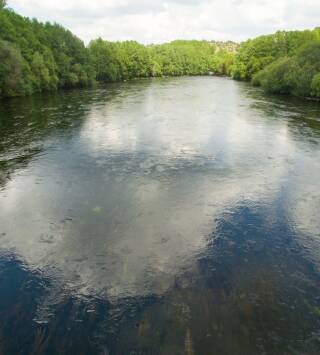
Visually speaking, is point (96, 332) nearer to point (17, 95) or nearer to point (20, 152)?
point (20, 152)

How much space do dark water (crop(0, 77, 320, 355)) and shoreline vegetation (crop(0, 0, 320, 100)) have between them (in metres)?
29.9

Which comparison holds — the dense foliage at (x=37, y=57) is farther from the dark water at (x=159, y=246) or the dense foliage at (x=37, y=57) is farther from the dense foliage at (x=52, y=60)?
the dark water at (x=159, y=246)

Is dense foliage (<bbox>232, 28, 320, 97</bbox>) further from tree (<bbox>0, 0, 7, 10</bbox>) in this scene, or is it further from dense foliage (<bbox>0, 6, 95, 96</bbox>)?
tree (<bbox>0, 0, 7, 10</bbox>)

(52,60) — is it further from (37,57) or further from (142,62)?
(142,62)

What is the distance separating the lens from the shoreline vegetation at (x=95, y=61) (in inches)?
2247

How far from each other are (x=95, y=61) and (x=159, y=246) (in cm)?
9514

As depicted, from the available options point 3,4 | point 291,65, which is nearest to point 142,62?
point 3,4

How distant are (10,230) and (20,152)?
13.7m

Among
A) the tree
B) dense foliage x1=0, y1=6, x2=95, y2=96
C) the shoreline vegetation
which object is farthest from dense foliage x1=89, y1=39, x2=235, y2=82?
the tree

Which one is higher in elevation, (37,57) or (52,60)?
(37,57)

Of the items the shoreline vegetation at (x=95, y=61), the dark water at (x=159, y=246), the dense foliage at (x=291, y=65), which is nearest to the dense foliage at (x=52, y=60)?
the shoreline vegetation at (x=95, y=61)

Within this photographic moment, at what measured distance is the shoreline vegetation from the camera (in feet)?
187

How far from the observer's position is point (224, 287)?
40.9 ft

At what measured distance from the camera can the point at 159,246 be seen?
15.2 m
